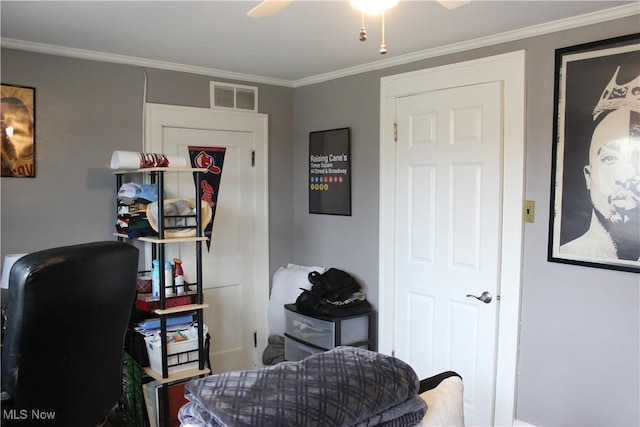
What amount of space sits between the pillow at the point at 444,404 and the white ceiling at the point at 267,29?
5.14ft

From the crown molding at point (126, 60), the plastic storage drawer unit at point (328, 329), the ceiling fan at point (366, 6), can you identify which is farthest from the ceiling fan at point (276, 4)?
the plastic storage drawer unit at point (328, 329)

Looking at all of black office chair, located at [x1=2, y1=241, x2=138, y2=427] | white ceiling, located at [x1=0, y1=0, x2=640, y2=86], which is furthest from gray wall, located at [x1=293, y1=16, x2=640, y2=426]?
black office chair, located at [x1=2, y1=241, x2=138, y2=427]

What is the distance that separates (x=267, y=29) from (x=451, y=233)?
4.94ft

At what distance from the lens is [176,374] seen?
2.71m

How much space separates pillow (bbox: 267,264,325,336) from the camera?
145 inches

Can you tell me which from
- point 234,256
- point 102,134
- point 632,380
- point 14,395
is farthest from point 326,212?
point 14,395

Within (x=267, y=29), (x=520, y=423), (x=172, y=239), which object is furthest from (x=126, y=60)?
(x=520, y=423)

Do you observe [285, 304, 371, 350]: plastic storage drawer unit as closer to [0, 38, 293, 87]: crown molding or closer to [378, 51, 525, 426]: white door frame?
[378, 51, 525, 426]: white door frame

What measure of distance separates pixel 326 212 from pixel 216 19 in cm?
168

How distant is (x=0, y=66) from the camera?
2746mm

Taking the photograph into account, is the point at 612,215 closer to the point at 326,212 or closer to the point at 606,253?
the point at 606,253

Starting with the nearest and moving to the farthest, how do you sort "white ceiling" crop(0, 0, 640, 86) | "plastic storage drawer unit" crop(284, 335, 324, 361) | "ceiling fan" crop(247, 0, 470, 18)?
"ceiling fan" crop(247, 0, 470, 18) < "white ceiling" crop(0, 0, 640, 86) < "plastic storage drawer unit" crop(284, 335, 324, 361)

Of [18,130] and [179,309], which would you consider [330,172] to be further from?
[18,130]

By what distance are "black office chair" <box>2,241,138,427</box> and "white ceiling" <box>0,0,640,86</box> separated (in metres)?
1.13
